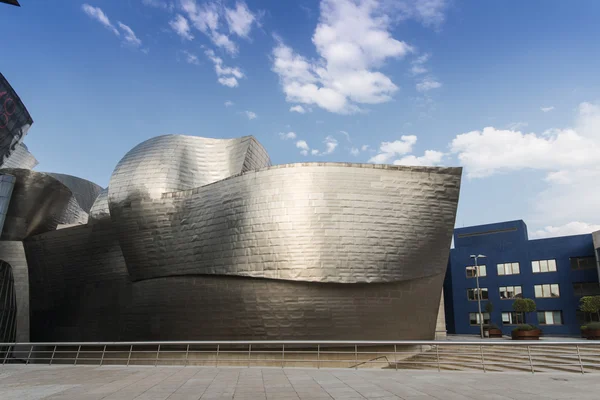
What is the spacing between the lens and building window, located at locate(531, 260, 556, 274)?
36.9 meters

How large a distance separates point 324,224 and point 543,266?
3006 cm

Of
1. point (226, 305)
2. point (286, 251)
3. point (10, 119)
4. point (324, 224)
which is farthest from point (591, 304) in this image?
point (10, 119)

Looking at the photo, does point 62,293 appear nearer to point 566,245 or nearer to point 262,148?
point 262,148

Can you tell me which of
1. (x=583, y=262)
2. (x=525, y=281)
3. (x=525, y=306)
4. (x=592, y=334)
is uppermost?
(x=583, y=262)

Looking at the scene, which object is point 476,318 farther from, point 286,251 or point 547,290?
point 286,251

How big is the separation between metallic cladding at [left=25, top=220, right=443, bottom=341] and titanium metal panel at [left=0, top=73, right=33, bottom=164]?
5.20m

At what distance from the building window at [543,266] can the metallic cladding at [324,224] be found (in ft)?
83.1

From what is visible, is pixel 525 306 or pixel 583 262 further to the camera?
pixel 583 262

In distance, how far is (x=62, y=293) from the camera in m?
22.1

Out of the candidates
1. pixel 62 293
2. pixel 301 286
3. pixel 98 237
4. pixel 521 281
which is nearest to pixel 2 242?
pixel 62 293

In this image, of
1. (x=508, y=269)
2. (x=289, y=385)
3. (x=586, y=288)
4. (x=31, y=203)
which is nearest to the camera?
(x=289, y=385)

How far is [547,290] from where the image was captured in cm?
3669

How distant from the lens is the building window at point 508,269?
3906 centimetres

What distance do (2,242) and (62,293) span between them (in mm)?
4665
